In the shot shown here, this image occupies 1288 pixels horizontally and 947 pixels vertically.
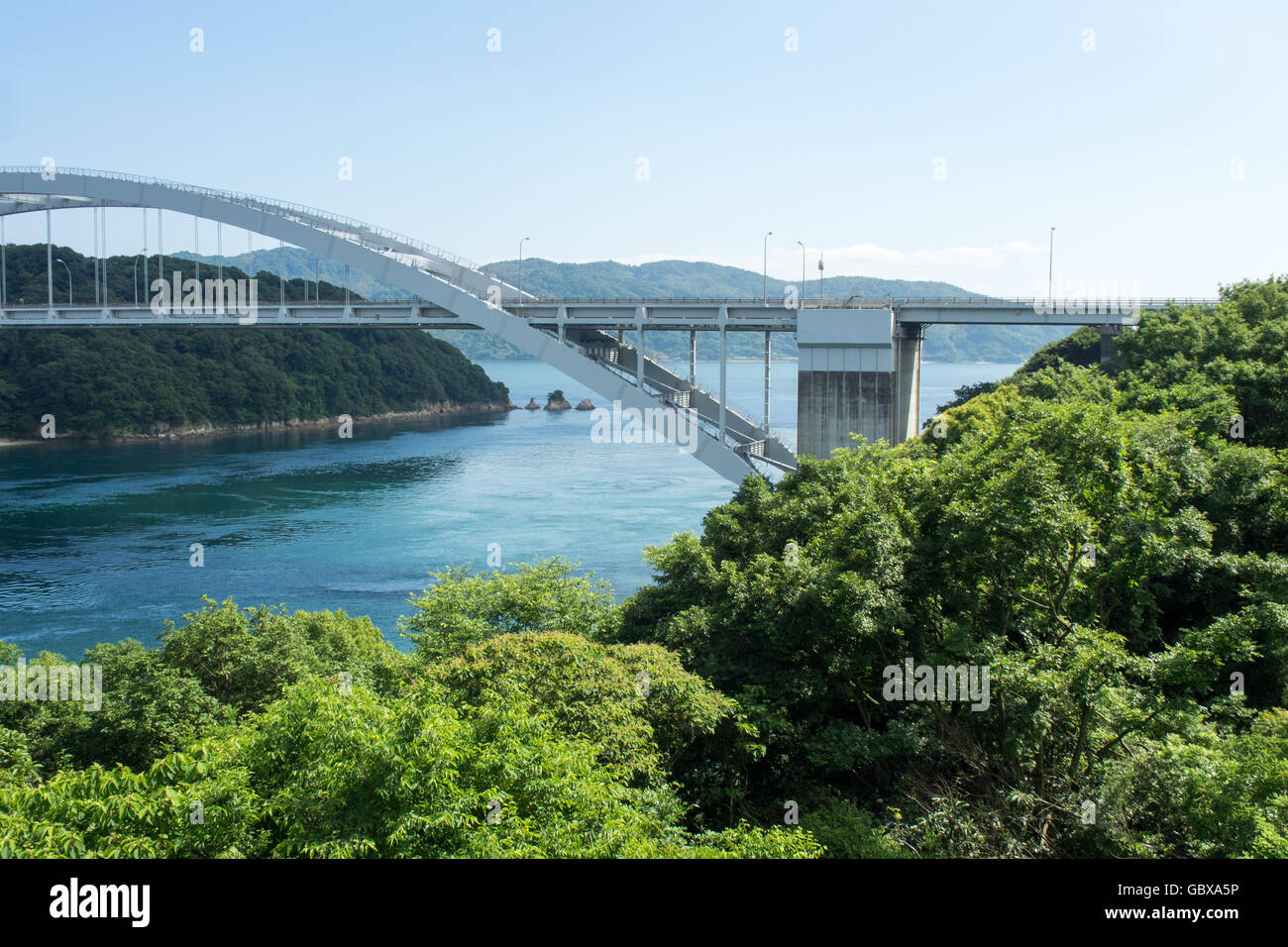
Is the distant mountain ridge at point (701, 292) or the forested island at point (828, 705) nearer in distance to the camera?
the forested island at point (828, 705)

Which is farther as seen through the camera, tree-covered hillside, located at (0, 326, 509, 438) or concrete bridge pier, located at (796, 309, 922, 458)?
tree-covered hillside, located at (0, 326, 509, 438)

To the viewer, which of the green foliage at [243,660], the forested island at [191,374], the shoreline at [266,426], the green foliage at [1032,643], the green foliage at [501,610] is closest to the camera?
the green foliage at [1032,643]

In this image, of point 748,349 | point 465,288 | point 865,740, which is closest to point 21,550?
point 465,288

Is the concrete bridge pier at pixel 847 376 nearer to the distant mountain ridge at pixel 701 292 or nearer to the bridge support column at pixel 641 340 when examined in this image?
the bridge support column at pixel 641 340

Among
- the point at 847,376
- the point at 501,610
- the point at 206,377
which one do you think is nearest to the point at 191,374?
the point at 206,377

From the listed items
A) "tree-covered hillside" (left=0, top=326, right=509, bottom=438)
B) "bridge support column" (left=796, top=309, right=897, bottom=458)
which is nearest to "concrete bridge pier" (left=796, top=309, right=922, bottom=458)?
"bridge support column" (left=796, top=309, right=897, bottom=458)

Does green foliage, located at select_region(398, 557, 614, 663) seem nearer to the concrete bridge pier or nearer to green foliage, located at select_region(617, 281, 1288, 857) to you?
green foliage, located at select_region(617, 281, 1288, 857)

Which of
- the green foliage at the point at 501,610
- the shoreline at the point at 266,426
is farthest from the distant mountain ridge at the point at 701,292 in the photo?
the green foliage at the point at 501,610

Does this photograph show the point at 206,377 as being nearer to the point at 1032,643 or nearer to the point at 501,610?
the point at 501,610
